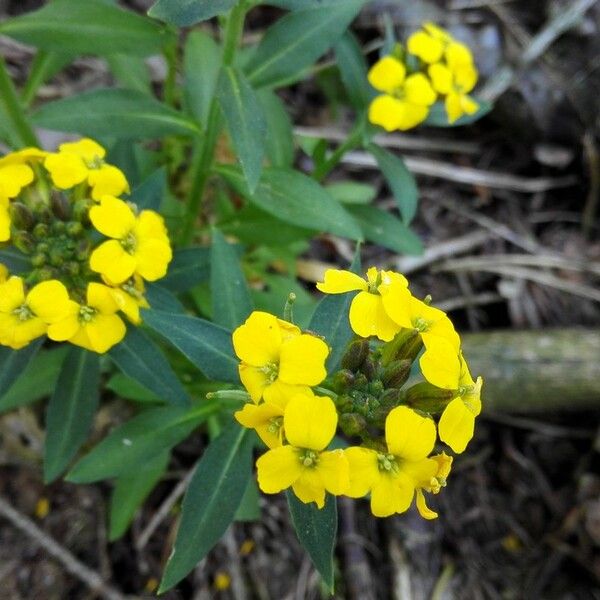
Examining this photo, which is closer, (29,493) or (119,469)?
(119,469)

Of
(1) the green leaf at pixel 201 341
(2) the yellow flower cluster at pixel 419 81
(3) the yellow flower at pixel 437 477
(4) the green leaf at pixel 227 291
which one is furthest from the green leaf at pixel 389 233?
(3) the yellow flower at pixel 437 477

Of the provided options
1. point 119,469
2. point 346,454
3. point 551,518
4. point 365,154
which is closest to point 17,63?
point 365,154

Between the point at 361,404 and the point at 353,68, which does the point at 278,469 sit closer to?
the point at 361,404

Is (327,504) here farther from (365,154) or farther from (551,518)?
(365,154)

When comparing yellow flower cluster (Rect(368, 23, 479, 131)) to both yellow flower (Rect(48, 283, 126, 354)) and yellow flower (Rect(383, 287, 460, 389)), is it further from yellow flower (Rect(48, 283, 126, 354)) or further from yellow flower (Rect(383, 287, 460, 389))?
yellow flower (Rect(48, 283, 126, 354))

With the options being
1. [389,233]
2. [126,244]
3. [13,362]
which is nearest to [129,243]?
[126,244]

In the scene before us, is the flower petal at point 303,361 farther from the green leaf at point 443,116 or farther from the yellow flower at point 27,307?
the green leaf at point 443,116

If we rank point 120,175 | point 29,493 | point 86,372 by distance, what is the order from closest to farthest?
point 120,175 < point 86,372 < point 29,493
